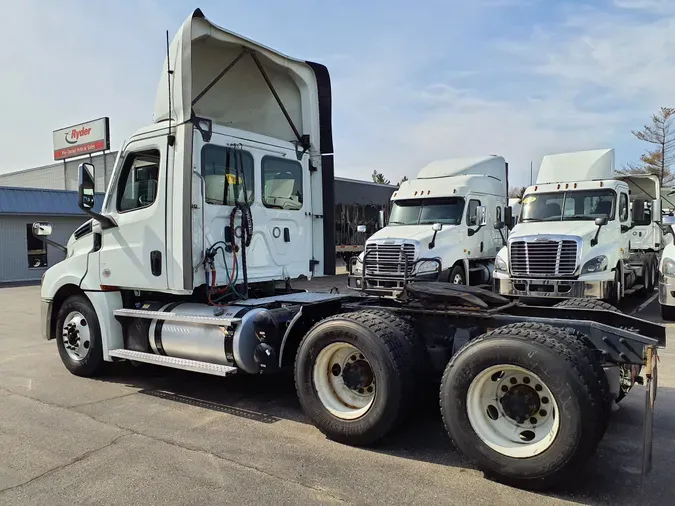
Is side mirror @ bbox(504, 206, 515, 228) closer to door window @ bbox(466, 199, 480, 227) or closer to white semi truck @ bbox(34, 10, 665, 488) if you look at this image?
door window @ bbox(466, 199, 480, 227)

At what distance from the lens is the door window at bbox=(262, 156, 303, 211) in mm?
6609

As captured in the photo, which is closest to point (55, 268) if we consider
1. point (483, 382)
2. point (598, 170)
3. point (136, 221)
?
point (136, 221)

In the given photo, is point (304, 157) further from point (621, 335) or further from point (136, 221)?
point (621, 335)

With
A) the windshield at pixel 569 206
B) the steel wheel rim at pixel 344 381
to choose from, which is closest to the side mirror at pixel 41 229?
the steel wheel rim at pixel 344 381

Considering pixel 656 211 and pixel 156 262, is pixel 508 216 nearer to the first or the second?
pixel 656 211

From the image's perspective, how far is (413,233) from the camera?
12.8 meters

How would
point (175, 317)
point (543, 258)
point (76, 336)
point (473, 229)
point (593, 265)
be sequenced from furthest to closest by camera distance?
1. point (473, 229)
2. point (543, 258)
3. point (593, 265)
4. point (76, 336)
5. point (175, 317)

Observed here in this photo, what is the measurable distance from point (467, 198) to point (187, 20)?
9.42 m

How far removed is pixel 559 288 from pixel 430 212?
3.97m

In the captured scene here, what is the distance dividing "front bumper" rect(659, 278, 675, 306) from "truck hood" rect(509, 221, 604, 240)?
5.11 ft

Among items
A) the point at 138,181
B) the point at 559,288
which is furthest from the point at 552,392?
the point at 559,288

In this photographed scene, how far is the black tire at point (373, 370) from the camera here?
166 inches

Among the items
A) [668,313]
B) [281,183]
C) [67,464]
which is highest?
[281,183]

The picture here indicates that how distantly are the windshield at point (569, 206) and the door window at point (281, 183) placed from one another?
6970 millimetres
